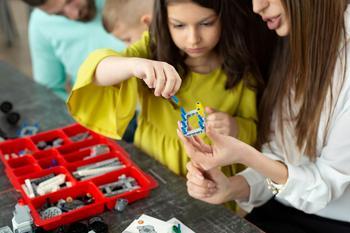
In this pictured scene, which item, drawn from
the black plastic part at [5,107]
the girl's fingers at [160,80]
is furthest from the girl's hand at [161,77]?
the black plastic part at [5,107]

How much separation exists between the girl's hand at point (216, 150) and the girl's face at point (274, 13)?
271 millimetres

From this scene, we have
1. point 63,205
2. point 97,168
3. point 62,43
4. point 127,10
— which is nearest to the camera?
point 63,205

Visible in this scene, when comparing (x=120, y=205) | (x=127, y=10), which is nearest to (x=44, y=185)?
(x=120, y=205)

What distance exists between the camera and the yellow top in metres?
1.09

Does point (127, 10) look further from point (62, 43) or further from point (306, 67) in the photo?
point (306, 67)

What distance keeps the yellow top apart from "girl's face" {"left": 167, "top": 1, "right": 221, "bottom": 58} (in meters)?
0.11

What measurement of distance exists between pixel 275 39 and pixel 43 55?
105 cm

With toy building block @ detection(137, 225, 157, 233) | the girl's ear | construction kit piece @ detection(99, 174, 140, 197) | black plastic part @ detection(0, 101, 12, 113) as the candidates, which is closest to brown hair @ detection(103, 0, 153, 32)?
the girl's ear

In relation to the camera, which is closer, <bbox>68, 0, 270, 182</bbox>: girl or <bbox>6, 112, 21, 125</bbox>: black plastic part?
<bbox>68, 0, 270, 182</bbox>: girl

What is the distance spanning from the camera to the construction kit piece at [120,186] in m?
1.00

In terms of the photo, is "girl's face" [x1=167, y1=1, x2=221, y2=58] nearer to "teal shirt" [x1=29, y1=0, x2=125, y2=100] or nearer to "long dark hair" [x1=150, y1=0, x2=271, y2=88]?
"long dark hair" [x1=150, y1=0, x2=271, y2=88]

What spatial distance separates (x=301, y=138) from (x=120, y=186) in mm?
435

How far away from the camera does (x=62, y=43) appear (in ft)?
5.94

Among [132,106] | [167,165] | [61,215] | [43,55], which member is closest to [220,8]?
[132,106]
